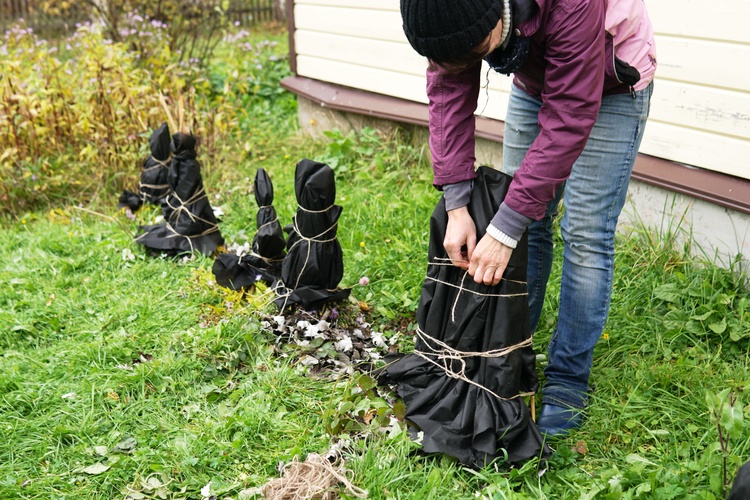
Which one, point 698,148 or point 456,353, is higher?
point 698,148

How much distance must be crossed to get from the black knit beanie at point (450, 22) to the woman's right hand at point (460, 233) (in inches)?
25.8

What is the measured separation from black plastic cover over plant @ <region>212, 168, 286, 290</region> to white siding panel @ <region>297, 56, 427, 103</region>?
80.4 inches

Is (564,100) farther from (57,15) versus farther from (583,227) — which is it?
(57,15)

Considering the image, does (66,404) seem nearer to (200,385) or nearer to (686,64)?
(200,385)

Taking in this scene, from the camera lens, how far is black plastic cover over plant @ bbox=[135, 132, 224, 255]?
4219mm

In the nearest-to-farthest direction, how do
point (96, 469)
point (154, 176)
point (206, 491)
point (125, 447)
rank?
point (206, 491), point (96, 469), point (125, 447), point (154, 176)

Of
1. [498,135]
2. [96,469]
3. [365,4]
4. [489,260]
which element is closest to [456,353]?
[489,260]

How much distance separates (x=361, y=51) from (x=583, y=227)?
3.81 meters

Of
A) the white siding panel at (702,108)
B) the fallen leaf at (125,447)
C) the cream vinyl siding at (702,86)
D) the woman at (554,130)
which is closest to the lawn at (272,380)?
the fallen leaf at (125,447)

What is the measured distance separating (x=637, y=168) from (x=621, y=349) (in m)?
1.25

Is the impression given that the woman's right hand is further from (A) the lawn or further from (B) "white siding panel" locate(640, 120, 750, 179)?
(B) "white siding panel" locate(640, 120, 750, 179)

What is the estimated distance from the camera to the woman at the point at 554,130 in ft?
6.38

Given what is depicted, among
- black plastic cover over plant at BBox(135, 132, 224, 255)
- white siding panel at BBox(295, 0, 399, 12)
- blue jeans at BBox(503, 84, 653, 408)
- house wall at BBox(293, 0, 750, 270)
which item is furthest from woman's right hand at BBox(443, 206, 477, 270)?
white siding panel at BBox(295, 0, 399, 12)

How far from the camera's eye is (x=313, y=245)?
3.27 meters
